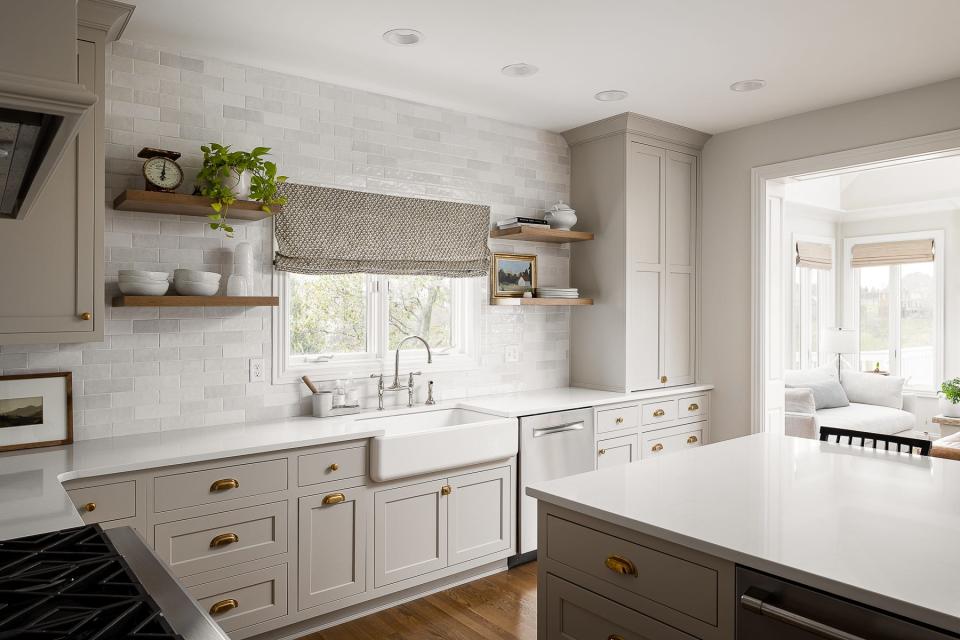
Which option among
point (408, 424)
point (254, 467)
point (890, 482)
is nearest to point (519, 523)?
point (408, 424)

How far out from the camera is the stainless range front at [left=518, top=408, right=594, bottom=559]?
145 inches

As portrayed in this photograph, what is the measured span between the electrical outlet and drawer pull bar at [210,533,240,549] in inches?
34.3

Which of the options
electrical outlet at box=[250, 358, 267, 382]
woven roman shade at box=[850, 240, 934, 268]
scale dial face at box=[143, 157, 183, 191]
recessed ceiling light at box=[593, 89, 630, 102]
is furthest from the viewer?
woven roman shade at box=[850, 240, 934, 268]

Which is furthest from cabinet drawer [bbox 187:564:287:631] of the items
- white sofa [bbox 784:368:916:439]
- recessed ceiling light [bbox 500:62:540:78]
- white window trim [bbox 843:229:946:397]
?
white window trim [bbox 843:229:946:397]

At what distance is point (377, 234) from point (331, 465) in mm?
1388

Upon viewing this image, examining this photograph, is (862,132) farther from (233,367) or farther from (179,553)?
(179,553)

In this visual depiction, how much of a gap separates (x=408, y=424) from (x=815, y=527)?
2.40 metres

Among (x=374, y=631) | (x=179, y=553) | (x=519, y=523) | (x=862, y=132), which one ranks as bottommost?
(x=374, y=631)

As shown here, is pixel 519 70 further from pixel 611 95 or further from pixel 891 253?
pixel 891 253

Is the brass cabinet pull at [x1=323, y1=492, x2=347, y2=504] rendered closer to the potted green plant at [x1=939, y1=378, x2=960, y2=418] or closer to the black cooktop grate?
the black cooktop grate

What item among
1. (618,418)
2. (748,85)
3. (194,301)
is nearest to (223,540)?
(194,301)

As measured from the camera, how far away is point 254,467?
2.74 m

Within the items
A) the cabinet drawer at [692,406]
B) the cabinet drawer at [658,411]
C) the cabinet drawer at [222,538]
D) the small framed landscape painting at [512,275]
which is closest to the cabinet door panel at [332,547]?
the cabinet drawer at [222,538]

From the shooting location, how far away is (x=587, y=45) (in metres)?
3.12
